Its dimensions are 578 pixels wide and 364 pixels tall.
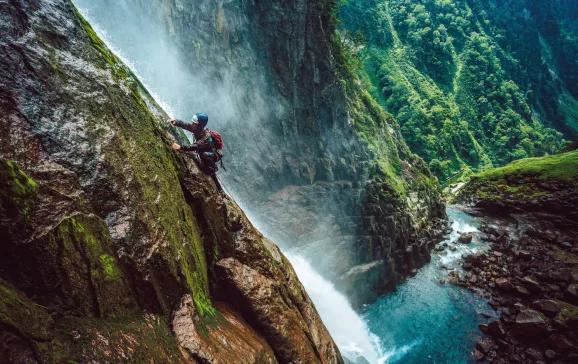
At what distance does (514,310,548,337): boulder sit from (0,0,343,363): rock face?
2883 centimetres

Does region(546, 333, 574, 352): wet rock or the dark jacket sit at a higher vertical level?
the dark jacket

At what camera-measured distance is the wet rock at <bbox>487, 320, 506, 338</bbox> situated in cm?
2701

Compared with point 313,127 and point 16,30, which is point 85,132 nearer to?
point 16,30

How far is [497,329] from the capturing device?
27312 millimetres

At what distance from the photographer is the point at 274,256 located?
13.1 metres

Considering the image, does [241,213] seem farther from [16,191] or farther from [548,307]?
[548,307]

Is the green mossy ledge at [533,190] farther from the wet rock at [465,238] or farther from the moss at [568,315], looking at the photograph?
the moss at [568,315]

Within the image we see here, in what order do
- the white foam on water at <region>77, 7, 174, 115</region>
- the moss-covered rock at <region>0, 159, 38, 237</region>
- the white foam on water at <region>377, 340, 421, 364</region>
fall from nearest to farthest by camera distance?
the moss-covered rock at <region>0, 159, 38, 237</region> → the white foam on water at <region>377, 340, 421, 364</region> → the white foam on water at <region>77, 7, 174, 115</region>

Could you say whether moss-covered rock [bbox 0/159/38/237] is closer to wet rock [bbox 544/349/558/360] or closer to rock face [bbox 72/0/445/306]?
rock face [bbox 72/0/445/306]

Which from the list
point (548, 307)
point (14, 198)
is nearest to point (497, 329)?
point (548, 307)

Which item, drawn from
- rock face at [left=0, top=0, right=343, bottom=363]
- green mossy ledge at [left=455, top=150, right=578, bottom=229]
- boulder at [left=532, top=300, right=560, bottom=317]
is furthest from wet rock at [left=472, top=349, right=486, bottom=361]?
green mossy ledge at [left=455, top=150, right=578, bottom=229]

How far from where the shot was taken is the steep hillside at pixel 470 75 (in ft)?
363

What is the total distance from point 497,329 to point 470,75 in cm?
15085

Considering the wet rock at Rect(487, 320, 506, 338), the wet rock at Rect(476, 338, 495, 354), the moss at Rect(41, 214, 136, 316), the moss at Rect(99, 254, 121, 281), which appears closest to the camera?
the moss at Rect(41, 214, 136, 316)
